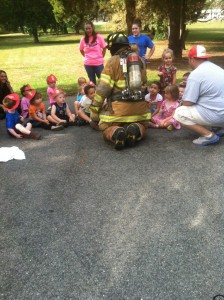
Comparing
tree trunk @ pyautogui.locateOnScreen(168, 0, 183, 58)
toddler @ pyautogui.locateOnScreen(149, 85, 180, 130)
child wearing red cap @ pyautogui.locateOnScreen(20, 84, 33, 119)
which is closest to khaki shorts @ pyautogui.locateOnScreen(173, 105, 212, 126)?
toddler @ pyautogui.locateOnScreen(149, 85, 180, 130)

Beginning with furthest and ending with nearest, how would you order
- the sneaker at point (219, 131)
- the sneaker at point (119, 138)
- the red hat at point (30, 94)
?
the red hat at point (30, 94)
the sneaker at point (219, 131)
the sneaker at point (119, 138)

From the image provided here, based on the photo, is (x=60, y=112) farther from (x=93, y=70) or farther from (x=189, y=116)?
(x=189, y=116)

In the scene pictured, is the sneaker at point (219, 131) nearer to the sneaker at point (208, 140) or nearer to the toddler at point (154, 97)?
the sneaker at point (208, 140)

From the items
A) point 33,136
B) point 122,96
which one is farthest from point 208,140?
point 33,136

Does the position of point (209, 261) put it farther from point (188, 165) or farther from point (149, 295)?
point (188, 165)

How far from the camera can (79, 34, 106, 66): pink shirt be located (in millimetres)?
8188

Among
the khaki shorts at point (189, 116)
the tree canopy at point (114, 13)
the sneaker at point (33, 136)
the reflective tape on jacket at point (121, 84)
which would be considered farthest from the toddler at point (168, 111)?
the tree canopy at point (114, 13)

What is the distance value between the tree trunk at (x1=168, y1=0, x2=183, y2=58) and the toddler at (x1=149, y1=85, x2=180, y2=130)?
33.7 ft

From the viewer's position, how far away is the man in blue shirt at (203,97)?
16.9ft

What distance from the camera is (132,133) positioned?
539 cm

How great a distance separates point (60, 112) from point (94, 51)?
205cm

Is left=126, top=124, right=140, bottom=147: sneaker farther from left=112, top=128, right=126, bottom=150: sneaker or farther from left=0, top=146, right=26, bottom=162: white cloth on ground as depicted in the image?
left=0, top=146, right=26, bottom=162: white cloth on ground

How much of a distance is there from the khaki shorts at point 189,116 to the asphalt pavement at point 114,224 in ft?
1.22

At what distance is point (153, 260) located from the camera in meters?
2.93
